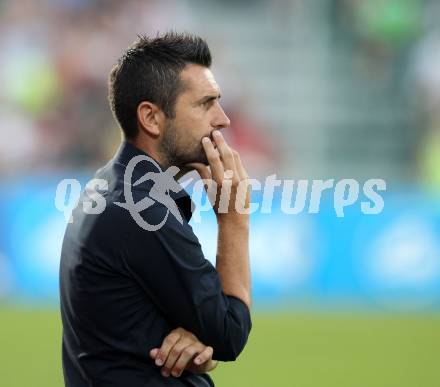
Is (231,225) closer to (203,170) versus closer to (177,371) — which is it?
(203,170)

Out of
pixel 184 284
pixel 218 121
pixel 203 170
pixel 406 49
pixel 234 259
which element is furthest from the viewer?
pixel 406 49

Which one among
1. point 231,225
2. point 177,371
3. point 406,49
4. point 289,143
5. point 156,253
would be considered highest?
point 406,49

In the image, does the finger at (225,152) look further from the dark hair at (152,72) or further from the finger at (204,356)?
the finger at (204,356)

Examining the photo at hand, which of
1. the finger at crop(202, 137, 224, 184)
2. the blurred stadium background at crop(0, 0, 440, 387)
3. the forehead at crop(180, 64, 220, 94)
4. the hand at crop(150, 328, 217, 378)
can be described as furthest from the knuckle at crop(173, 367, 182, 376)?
the blurred stadium background at crop(0, 0, 440, 387)

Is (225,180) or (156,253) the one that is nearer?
(156,253)

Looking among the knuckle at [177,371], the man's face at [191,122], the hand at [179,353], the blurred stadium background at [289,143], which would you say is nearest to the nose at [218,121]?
the man's face at [191,122]

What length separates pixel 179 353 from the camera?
316 cm

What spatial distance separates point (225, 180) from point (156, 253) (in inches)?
15.2

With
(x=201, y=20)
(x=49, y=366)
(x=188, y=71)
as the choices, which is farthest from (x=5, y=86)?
(x=188, y=71)

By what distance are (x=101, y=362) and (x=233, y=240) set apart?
61 centimetres

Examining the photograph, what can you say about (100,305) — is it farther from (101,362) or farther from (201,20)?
(201,20)

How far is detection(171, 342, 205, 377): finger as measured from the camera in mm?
3172

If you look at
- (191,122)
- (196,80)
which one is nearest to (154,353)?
(191,122)

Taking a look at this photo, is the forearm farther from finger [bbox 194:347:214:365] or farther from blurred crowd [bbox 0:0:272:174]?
blurred crowd [bbox 0:0:272:174]
